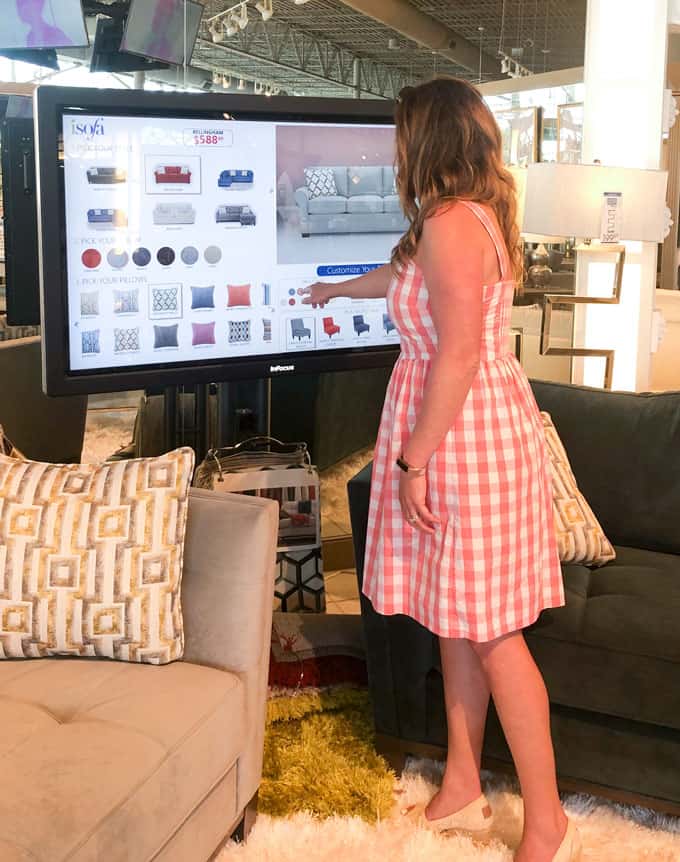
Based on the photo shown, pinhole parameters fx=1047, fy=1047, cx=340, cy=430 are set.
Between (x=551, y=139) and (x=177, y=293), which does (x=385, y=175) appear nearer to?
(x=177, y=293)

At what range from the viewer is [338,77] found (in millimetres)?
6734

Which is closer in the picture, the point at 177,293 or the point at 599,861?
the point at 599,861

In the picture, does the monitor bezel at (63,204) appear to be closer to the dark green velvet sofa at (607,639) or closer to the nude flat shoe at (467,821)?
the dark green velvet sofa at (607,639)

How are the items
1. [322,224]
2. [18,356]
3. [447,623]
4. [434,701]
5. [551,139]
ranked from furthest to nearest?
[551,139], [18,356], [322,224], [434,701], [447,623]

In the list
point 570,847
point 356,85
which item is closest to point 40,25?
point 356,85

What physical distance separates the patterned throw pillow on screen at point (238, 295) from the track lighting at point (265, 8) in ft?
11.0

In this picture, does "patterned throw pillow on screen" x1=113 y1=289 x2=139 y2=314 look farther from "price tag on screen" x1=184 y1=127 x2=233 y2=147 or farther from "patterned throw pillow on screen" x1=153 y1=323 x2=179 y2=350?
"price tag on screen" x1=184 y1=127 x2=233 y2=147

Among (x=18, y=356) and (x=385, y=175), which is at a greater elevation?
(x=385, y=175)

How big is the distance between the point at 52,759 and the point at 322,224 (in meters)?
1.62

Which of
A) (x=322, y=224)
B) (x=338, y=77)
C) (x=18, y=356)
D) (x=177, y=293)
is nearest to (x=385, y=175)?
(x=322, y=224)

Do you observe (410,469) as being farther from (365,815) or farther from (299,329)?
(299,329)

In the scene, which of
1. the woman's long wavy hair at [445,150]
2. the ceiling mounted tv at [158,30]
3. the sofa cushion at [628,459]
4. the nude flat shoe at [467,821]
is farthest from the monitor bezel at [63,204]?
the ceiling mounted tv at [158,30]

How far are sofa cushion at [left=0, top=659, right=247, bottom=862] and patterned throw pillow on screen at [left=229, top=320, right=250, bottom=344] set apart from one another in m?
1.00

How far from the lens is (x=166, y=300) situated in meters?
2.59
